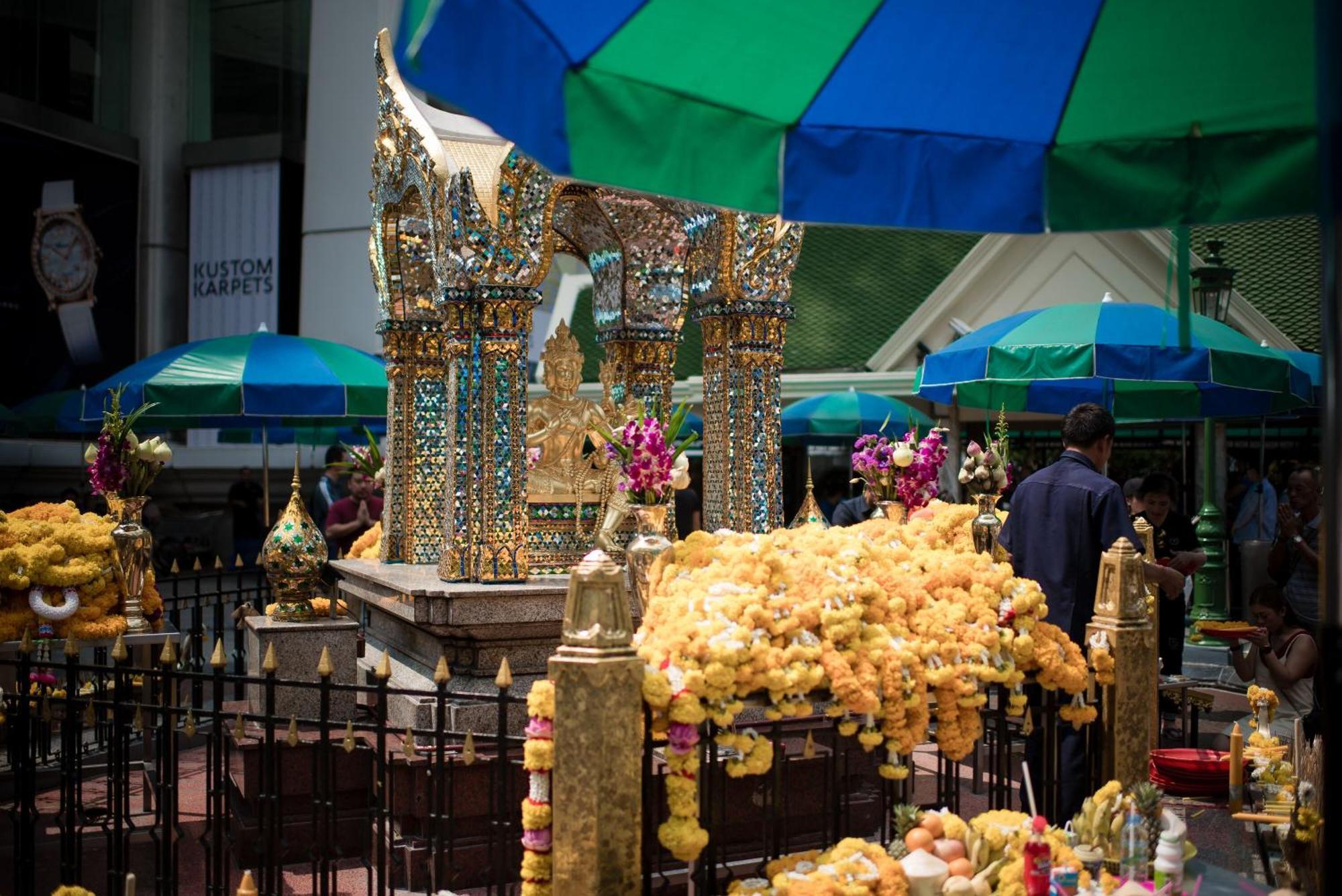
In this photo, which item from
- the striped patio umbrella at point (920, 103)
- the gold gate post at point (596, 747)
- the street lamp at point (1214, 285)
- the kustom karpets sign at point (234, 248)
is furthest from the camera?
the kustom karpets sign at point (234, 248)

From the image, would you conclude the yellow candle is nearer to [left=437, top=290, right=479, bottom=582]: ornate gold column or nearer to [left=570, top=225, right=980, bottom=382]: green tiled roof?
[left=437, top=290, right=479, bottom=582]: ornate gold column

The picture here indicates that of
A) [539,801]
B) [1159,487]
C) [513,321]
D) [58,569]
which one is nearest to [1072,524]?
[1159,487]

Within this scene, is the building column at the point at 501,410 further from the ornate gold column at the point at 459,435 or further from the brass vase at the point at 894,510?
the brass vase at the point at 894,510

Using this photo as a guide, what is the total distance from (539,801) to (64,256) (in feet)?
73.3

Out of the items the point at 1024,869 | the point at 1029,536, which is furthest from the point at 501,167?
the point at 1024,869

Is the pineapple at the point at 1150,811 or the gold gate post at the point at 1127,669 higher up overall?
the gold gate post at the point at 1127,669

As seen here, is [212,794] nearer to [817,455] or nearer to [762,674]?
[762,674]

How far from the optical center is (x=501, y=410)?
7.29m

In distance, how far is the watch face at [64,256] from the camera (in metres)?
22.1

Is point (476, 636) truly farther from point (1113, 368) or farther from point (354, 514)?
point (354, 514)

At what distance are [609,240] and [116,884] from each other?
220 inches

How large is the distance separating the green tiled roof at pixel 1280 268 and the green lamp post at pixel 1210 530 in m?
4.94

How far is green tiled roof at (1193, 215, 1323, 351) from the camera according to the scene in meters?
16.8

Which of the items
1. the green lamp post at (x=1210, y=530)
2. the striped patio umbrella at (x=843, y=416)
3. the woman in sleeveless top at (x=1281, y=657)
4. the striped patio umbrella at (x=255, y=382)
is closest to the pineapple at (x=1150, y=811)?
the woman in sleeveless top at (x=1281, y=657)
